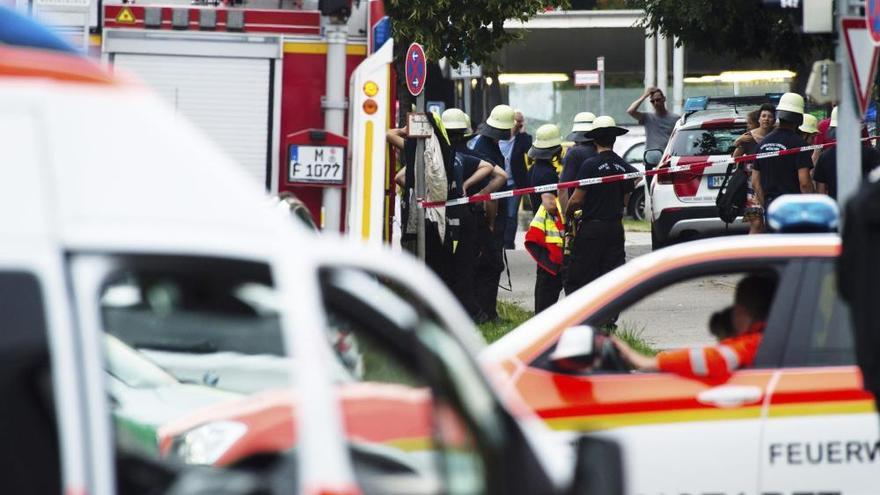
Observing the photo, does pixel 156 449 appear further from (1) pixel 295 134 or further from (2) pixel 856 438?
(1) pixel 295 134

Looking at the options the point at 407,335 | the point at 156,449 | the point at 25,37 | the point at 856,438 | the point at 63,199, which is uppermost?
the point at 25,37

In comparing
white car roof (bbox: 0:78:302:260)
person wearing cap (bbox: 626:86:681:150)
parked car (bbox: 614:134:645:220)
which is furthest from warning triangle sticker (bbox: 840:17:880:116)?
parked car (bbox: 614:134:645:220)

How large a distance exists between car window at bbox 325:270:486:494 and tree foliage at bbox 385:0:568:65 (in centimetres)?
2156

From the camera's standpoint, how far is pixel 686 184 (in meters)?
19.1

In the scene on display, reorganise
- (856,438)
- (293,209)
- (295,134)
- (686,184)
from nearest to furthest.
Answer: (856,438) < (293,209) < (295,134) < (686,184)

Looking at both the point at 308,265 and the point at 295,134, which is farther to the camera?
the point at 295,134

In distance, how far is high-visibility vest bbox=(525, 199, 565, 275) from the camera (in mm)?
13391

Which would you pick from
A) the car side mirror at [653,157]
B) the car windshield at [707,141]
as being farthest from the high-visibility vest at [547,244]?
the car side mirror at [653,157]

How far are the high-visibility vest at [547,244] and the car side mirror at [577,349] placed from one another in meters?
7.76

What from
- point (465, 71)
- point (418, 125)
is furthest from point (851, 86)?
point (465, 71)

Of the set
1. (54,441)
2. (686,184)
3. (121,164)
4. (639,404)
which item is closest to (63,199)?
(121,164)

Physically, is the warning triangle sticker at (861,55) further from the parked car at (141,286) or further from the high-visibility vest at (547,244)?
the parked car at (141,286)

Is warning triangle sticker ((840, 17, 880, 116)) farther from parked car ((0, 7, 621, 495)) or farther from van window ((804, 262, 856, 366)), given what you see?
parked car ((0, 7, 621, 495))

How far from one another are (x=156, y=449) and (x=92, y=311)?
2.96ft
